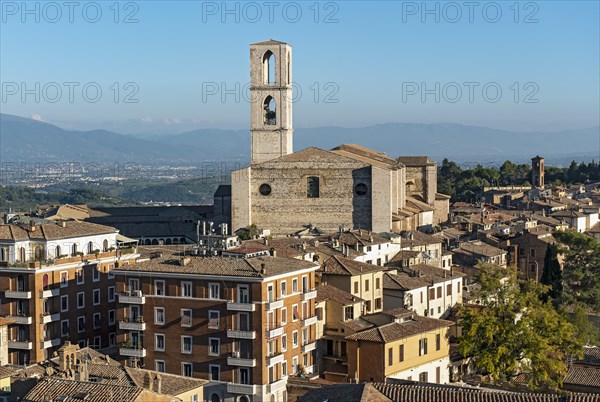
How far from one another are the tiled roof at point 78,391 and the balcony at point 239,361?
813 centimetres

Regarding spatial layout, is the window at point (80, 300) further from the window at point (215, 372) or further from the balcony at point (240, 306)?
the balcony at point (240, 306)

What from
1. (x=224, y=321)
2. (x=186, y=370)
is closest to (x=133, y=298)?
(x=186, y=370)

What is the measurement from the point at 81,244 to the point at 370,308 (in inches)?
400

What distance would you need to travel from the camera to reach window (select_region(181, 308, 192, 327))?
110ft

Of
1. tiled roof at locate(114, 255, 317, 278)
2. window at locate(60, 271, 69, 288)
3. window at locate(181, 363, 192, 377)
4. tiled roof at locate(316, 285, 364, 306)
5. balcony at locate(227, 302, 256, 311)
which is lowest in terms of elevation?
window at locate(181, 363, 192, 377)

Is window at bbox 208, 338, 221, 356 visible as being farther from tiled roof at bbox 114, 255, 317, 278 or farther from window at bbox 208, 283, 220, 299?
tiled roof at bbox 114, 255, 317, 278

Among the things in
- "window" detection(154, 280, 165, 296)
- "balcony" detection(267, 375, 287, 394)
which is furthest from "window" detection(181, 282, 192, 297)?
"balcony" detection(267, 375, 287, 394)

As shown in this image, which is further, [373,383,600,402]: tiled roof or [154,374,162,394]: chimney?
[154,374,162,394]: chimney

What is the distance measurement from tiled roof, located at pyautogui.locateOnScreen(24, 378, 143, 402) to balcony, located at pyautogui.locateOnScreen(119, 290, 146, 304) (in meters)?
9.30

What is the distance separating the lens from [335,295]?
36844 mm

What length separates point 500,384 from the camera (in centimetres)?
3438

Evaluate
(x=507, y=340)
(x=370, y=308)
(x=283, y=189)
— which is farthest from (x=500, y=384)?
(x=283, y=189)

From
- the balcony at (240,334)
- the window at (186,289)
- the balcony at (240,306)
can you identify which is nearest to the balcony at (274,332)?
the balcony at (240,334)

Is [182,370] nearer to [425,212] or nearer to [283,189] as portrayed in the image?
[283,189]
